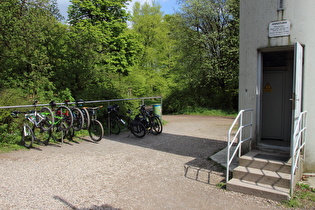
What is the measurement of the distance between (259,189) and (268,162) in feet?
2.43

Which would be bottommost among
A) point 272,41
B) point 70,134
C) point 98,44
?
point 70,134

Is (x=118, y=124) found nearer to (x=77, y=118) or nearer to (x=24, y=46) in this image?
(x=77, y=118)

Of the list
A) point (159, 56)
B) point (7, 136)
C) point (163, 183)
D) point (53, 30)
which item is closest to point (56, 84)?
point (53, 30)

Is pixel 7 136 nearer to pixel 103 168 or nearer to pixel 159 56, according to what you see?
pixel 103 168

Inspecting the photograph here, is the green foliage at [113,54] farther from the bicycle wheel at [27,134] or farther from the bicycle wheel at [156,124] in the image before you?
the bicycle wheel at [156,124]

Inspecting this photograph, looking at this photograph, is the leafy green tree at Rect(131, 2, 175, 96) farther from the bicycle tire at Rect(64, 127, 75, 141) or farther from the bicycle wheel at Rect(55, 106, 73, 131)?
the bicycle wheel at Rect(55, 106, 73, 131)

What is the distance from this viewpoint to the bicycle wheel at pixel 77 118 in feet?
23.9

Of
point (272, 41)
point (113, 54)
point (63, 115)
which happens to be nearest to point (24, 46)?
point (63, 115)

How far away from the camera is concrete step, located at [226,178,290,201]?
153 inches

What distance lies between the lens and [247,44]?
539 centimetres

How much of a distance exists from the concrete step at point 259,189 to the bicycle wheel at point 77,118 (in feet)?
15.1

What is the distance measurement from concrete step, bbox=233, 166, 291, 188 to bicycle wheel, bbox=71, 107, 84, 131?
15.0ft

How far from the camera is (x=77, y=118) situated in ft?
24.3

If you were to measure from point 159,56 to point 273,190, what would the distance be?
71.5 ft
